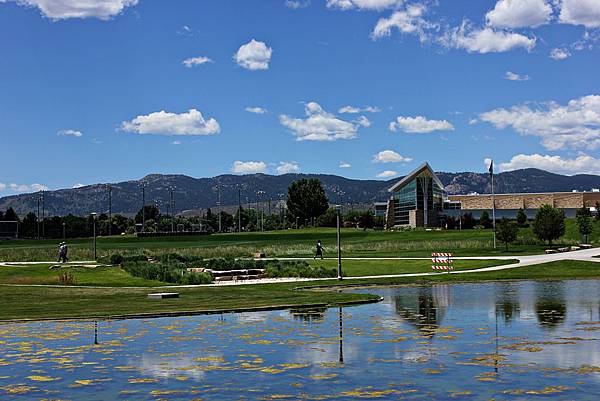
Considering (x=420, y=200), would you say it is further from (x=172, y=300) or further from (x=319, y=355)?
(x=319, y=355)

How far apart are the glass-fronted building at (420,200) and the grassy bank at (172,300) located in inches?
4905

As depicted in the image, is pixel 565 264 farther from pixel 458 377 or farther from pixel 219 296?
pixel 458 377

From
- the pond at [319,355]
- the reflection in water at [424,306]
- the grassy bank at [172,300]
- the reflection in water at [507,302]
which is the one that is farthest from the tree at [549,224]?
the pond at [319,355]

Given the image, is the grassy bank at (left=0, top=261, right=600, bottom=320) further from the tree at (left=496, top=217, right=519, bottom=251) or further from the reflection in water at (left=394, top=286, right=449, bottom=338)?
the tree at (left=496, top=217, right=519, bottom=251)

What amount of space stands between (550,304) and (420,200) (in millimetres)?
144934

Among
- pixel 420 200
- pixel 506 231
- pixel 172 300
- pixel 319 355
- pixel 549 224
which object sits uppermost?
pixel 420 200

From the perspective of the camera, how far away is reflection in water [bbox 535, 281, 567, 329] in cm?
2528

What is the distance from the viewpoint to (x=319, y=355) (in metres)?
18.9

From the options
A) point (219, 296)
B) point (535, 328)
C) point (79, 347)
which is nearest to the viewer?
point (79, 347)

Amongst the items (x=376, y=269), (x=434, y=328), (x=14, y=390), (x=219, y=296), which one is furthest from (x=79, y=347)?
(x=376, y=269)

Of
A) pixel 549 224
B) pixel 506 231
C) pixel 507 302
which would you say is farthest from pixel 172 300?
pixel 549 224

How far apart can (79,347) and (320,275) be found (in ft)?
101

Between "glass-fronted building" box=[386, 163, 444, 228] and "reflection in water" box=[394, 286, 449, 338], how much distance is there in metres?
134

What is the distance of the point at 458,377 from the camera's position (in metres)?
15.8
